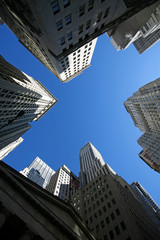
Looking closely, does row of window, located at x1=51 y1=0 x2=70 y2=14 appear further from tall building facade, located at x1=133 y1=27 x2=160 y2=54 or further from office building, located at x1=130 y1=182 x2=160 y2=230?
tall building facade, located at x1=133 y1=27 x2=160 y2=54

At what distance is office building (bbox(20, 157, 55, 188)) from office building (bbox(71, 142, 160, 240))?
105302 mm

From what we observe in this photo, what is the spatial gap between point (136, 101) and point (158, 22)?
5015cm

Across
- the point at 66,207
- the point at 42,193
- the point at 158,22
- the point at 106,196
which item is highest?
the point at 158,22

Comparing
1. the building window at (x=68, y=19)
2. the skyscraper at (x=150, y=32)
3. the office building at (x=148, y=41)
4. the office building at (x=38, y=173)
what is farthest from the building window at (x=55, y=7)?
the office building at (x=38, y=173)

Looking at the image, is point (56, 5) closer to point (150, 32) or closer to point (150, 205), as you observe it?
point (150, 32)

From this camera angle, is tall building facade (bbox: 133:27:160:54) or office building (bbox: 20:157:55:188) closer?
tall building facade (bbox: 133:27:160:54)

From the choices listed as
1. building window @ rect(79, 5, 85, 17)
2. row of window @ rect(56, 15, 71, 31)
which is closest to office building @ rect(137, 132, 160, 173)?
building window @ rect(79, 5, 85, 17)

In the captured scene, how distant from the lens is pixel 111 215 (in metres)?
33.0

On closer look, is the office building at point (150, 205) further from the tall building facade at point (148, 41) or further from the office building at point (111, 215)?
the tall building facade at point (148, 41)

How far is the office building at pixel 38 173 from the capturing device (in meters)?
139

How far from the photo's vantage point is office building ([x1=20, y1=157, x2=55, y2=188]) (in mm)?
138775

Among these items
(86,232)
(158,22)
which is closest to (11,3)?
(86,232)

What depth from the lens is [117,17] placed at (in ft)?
98.2

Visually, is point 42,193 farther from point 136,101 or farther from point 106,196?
point 136,101
